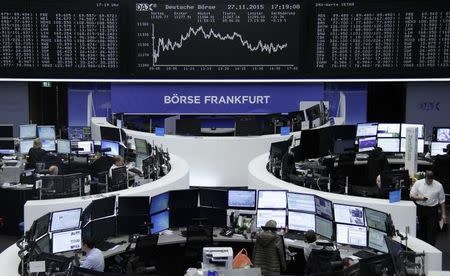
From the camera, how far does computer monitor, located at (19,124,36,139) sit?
1362 cm

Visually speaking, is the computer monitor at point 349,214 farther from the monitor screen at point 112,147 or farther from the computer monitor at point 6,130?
the computer monitor at point 6,130

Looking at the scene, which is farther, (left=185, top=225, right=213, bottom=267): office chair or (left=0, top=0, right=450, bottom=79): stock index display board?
(left=0, top=0, right=450, bottom=79): stock index display board

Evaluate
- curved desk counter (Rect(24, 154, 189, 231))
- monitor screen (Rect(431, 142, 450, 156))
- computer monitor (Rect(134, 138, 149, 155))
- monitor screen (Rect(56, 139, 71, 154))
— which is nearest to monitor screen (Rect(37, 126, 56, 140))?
monitor screen (Rect(56, 139, 71, 154))

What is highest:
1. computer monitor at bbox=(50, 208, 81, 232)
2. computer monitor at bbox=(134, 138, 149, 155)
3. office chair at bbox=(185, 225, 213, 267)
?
computer monitor at bbox=(134, 138, 149, 155)

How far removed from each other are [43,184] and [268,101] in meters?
7.04

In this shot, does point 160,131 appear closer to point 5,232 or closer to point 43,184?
point 5,232

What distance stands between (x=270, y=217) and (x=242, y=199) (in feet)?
1.39

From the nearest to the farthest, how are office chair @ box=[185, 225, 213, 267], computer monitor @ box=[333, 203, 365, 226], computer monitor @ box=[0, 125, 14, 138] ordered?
computer monitor @ box=[333, 203, 365, 226], office chair @ box=[185, 225, 213, 267], computer monitor @ box=[0, 125, 14, 138]

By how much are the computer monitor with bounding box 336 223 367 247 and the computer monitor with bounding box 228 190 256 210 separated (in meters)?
1.20

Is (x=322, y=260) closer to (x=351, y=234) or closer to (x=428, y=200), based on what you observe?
(x=351, y=234)

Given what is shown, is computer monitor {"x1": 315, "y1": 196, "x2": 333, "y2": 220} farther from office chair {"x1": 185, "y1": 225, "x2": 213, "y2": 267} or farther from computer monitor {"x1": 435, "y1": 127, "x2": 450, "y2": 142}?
computer monitor {"x1": 435, "y1": 127, "x2": 450, "y2": 142}

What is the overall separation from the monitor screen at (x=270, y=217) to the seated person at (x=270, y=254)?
2.81ft

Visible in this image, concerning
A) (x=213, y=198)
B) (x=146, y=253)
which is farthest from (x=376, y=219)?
(x=146, y=253)

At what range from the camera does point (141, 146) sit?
11438 mm
